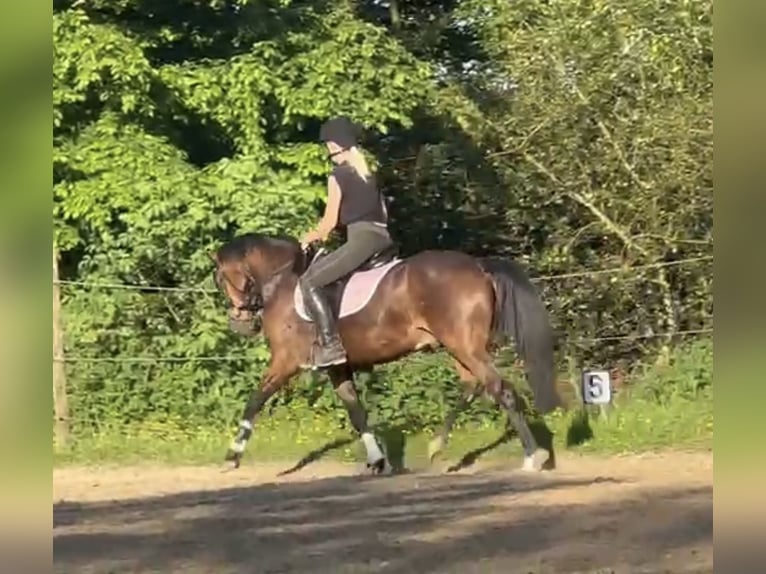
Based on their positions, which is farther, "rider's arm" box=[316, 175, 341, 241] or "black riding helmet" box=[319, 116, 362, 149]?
"black riding helmet" box=[319, 116, 362, 149]

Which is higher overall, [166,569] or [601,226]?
[601,226]

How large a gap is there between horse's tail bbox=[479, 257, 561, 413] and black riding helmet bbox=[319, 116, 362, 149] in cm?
76

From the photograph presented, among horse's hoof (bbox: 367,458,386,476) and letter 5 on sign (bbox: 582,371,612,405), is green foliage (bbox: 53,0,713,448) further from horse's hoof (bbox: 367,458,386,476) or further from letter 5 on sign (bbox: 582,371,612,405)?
horse's hoof (bbox: 367,458,386,476)

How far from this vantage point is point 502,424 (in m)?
5.44

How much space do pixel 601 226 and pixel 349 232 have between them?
127 cm

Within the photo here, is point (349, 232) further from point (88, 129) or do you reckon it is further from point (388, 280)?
point (88, 129)

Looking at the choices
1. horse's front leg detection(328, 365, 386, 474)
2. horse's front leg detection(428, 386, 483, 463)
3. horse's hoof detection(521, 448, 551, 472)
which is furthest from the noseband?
horse's hoof detection(521, 448, 551, 472)

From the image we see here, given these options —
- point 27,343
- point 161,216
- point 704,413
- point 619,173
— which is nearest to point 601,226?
point 619,173

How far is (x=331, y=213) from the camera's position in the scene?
5.34 m

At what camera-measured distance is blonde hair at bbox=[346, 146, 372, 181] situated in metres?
5.43

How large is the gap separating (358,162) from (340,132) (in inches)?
5.8

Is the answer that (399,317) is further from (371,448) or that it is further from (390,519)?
(390,519)

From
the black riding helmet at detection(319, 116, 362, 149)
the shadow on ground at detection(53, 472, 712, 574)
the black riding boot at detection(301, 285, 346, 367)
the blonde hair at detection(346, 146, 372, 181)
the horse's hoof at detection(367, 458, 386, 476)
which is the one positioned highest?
Result: the black riding helmet at detection(319, 116, 362, 149)

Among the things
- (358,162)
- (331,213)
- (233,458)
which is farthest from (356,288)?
(233,458)
